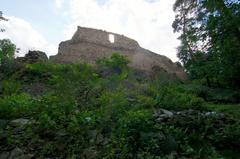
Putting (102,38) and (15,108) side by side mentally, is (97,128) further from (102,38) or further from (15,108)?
(102,38)

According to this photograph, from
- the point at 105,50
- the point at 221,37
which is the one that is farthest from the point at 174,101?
the point at 105,50

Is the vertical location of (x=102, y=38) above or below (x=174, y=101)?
above

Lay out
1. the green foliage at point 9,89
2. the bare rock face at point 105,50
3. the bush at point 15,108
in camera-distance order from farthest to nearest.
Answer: the bare rock face at point 105,50 → the green foliage at point 9,89 → the bush at point 15,108

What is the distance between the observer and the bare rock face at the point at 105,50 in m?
19.1

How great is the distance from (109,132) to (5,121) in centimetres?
191

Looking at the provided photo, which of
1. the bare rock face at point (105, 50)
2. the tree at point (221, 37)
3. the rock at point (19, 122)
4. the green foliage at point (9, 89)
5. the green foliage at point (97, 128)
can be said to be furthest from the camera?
the bare rock face at point (105, 50)

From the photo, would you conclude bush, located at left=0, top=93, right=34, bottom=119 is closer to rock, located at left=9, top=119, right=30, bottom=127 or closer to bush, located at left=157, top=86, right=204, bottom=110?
rock, located at left=9, top=119, right=30, bottom=127

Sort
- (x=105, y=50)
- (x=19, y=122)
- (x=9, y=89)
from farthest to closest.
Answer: (x=105, y=50) < (x=9, y=89) < (x=19, y=122)

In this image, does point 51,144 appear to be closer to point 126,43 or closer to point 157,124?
point 157,124

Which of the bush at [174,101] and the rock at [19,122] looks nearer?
the rock at [19,122]

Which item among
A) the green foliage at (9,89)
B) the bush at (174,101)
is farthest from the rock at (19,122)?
the bush at (174,101)

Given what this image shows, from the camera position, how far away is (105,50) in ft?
67.0

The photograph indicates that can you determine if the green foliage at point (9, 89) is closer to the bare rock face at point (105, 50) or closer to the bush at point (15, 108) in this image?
the bush at point (15, 108)

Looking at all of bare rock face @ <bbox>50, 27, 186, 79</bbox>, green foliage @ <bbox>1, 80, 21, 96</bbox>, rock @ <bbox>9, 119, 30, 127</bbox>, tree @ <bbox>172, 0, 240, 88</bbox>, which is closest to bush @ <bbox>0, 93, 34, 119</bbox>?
rock @ <bbox>9, 119, 30, 127</bbox>
